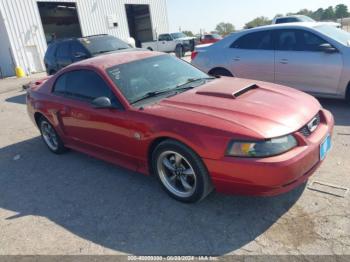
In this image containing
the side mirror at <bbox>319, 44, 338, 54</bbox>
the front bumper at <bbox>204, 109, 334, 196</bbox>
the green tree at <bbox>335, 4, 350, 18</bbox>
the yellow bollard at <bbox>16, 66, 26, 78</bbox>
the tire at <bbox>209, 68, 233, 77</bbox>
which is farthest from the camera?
the green tree at <bbox>335, 4, 350, 18</bbox>

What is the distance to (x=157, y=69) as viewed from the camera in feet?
13.5

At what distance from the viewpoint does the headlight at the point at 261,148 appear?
2.73 meters

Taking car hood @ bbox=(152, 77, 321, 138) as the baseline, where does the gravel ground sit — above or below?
below

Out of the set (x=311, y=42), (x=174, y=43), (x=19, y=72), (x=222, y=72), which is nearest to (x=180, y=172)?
(x=311, y=42)

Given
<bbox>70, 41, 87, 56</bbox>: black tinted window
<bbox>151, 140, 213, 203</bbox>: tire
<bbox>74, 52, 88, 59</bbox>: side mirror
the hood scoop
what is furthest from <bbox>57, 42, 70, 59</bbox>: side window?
<bbox>151, 140, 213, 203</bbox>: tire

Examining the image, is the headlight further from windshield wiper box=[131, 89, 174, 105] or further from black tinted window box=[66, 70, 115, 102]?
black tinted window box=[66, 70, 115, 102]

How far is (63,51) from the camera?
35.0 ft

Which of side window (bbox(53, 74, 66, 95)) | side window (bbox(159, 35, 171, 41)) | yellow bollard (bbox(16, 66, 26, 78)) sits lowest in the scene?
yellow bollard (bbox(16, 66, 26, 78))

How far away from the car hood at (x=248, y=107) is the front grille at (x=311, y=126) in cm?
5

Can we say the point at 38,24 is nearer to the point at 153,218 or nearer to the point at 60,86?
the point at 60,86

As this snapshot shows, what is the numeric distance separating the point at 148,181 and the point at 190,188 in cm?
83

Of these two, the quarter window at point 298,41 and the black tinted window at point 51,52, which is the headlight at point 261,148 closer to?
the quarter window at point 298,41

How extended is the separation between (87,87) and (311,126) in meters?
2.76

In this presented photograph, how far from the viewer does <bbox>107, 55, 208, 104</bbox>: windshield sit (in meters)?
3.75
